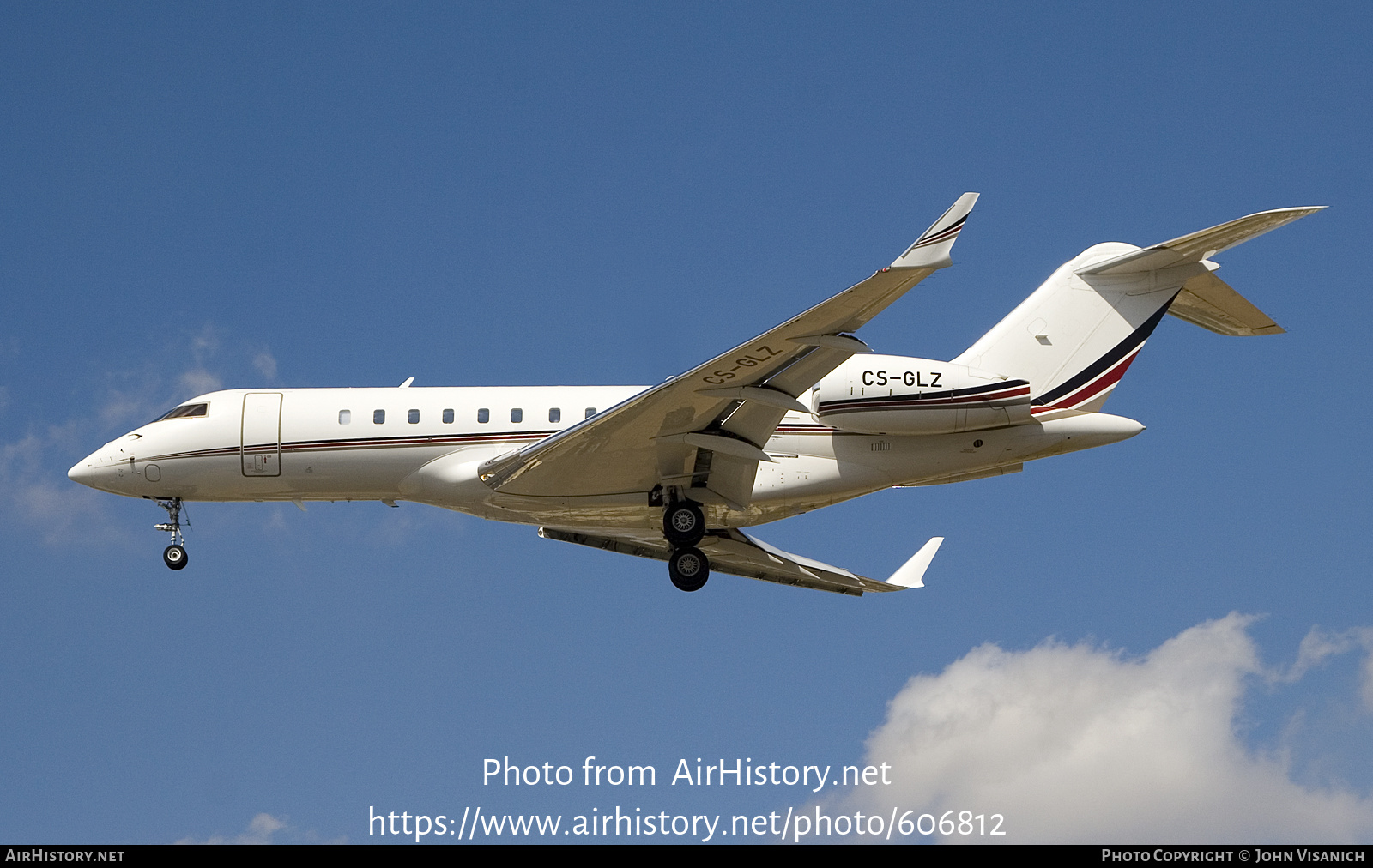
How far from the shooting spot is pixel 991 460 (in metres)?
20.2

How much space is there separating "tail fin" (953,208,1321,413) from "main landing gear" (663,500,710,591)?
4505 mm

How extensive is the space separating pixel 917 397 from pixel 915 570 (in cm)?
525

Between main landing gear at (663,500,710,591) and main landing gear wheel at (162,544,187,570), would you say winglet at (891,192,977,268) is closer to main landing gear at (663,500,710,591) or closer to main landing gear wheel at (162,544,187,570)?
main landing gear at (663,500,710,591)

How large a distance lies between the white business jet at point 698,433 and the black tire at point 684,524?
0.03 meters

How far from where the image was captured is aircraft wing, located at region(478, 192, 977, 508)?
52.6ft

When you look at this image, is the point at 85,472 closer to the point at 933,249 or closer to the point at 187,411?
the point at 187,411

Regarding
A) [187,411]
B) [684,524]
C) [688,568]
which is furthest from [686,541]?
[187,411]

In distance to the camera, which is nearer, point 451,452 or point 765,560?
point 451,452

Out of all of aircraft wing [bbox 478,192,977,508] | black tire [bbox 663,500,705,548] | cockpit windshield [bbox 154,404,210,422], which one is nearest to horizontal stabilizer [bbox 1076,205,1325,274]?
aircraft wing [bbox 478,192,977,508]

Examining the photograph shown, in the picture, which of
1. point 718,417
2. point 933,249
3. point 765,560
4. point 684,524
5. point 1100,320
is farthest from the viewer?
point 765,560

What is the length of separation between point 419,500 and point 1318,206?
41.7ft

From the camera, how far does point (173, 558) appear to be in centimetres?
2211
